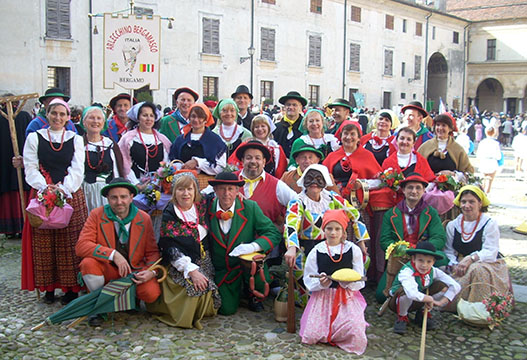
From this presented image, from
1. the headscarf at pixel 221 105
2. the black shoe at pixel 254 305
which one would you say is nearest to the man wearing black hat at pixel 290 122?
the headscarf at pixel 221 105

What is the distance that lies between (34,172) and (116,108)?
6.90 feet

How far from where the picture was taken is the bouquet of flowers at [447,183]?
18.2 ft

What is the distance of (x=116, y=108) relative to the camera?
6.79 metres

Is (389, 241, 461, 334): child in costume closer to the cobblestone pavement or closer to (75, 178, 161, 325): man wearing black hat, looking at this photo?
the cobblestone pavement

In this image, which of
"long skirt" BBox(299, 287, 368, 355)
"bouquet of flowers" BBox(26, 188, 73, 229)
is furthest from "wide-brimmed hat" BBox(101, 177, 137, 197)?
"long skirt" BBox(299, 287, 368, 355)

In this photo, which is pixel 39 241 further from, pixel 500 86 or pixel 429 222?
pixel 500 86

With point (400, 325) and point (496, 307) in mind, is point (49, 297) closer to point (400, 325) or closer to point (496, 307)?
point (400, 325)

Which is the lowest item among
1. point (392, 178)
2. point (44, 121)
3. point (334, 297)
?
point (334, 297)

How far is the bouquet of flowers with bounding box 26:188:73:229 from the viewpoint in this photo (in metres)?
4.67

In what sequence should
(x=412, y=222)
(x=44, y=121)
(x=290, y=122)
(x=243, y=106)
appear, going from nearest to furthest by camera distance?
(x=412, y=222) → (x=44, y=121) → (x=290, y=122) → (x=243, y=106)

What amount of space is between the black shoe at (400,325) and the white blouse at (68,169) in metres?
3.20

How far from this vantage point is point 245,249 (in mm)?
4824

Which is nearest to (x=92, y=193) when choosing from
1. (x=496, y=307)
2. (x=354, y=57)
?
(x=496, y=307)

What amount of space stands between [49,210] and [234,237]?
66.8 inches
